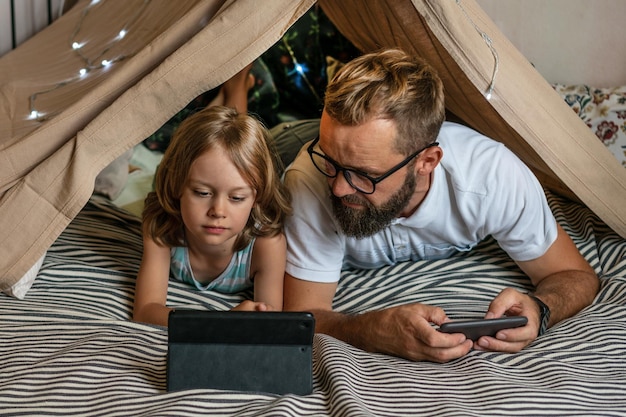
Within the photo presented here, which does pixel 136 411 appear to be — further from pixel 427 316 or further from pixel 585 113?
pixel 585 113

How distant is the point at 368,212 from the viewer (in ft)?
5.98

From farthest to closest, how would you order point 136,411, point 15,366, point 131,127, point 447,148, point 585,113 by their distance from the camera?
1. point 585,113
2. point 447,148
3. point 131,127
4. point 15,366
5. point 136,411

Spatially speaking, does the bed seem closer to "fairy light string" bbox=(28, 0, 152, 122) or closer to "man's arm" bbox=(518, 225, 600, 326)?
"man's arm" bbox=(518, 225, 600, 326)

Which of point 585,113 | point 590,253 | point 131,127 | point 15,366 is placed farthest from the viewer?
point 585,113

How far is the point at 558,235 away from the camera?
2025 millimetres

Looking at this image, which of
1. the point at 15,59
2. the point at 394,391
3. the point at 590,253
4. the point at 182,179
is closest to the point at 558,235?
the point at 590,253

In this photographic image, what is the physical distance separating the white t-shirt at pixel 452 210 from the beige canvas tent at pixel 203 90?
89 mm

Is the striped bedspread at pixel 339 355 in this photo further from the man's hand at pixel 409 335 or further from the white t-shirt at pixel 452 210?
Result: the white t-shirt at pixel 452 210

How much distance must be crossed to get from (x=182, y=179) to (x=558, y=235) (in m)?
0.88

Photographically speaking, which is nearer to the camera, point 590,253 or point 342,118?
point 342,118

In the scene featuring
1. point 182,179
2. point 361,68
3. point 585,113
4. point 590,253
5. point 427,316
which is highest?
point 585,113

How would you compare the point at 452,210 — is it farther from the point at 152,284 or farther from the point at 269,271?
the point at 152,284

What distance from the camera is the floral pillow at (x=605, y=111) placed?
267 cm

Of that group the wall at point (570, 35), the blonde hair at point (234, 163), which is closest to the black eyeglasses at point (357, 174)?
the blonde hair at point (234, 163)
